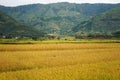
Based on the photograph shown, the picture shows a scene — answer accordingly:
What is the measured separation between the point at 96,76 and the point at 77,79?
77.8 inches

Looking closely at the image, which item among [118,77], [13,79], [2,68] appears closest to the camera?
[13,79]

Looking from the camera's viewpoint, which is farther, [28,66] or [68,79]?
[28,66]

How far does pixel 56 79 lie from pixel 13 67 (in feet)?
30.2

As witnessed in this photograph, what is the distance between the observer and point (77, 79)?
17.8m

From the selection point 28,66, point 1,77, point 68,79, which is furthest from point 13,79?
point 28,66

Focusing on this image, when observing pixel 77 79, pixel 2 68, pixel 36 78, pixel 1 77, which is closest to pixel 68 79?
pixel 77 79

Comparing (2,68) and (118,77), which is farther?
(2,68)

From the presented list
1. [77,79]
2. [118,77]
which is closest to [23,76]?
[77,79]

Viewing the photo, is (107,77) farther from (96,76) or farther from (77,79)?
(77,79)

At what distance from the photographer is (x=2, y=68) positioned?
81.4ft

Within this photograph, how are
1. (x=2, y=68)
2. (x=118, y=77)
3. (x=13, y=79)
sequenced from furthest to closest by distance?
(x=2, y=68) < (x=118, y=77) < (x=13, y=79)

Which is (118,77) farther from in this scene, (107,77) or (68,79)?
(68,79)

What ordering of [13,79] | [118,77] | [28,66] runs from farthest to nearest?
[28,66] < [118,77] < [13,79]

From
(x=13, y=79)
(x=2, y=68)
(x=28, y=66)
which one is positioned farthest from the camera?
(x=28, y=66)
